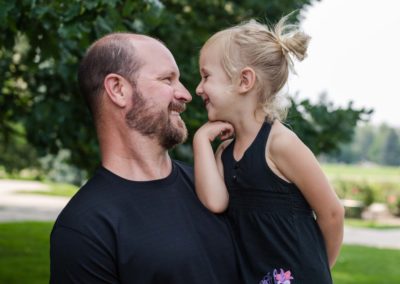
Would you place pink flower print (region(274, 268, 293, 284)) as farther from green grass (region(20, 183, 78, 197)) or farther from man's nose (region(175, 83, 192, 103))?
green grass (region(20, 183, 78, 197))

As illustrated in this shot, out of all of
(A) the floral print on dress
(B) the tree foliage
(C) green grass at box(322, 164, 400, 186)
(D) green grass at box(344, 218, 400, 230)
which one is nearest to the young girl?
(A) the floral print on dress

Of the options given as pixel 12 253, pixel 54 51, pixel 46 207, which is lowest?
pixel 46 207

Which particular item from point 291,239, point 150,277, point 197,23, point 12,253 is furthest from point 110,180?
point 12,253

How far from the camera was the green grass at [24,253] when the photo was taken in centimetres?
800

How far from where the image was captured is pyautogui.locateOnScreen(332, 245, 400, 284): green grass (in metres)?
8.90

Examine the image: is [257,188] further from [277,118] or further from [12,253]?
[12,253]

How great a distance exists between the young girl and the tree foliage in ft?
4.77

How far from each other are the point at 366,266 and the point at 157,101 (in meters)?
8.51

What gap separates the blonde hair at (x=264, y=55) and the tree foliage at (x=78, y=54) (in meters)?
1.43

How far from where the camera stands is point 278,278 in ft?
7.29

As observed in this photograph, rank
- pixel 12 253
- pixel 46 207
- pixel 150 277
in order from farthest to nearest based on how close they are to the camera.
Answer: pixel 46 207
pixel 12 253
pixel 150 277

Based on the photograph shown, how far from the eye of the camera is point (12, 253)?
9.80m

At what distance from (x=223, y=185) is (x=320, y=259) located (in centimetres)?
42

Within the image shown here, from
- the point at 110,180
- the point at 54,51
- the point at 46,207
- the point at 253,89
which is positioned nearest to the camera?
the point at 110,180
